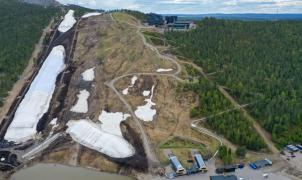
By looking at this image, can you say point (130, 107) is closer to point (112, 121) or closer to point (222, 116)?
point (112, 121)

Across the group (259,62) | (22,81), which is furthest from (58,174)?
(259,62)

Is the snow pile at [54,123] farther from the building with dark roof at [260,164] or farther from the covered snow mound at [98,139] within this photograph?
the building with dark roof at [260,164]

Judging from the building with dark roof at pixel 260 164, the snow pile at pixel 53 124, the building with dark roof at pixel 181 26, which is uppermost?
the building with dark roof at pixel 181 26

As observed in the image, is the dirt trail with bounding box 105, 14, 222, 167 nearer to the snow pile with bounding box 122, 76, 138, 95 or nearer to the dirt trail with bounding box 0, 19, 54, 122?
the snow pile with bounding box 122, 76, 138, 95

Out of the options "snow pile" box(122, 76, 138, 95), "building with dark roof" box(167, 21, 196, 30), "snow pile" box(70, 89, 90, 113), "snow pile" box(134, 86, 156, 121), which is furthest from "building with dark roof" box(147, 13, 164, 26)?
"snow pile" box(134, 86, 156, 121)

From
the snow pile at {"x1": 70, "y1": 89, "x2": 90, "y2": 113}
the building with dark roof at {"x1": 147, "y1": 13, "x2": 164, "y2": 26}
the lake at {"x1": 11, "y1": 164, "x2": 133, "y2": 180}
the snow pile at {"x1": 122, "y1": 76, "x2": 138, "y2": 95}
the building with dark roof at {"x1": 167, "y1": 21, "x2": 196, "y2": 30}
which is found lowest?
the lake at {"x1": 11, "y1": 164, "x2": 133, "y2": 180}

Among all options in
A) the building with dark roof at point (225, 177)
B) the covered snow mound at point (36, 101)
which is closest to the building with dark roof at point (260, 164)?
the building with dark roof at point (225, 177)

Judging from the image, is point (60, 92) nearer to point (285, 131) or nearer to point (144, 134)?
point (144, 134)
